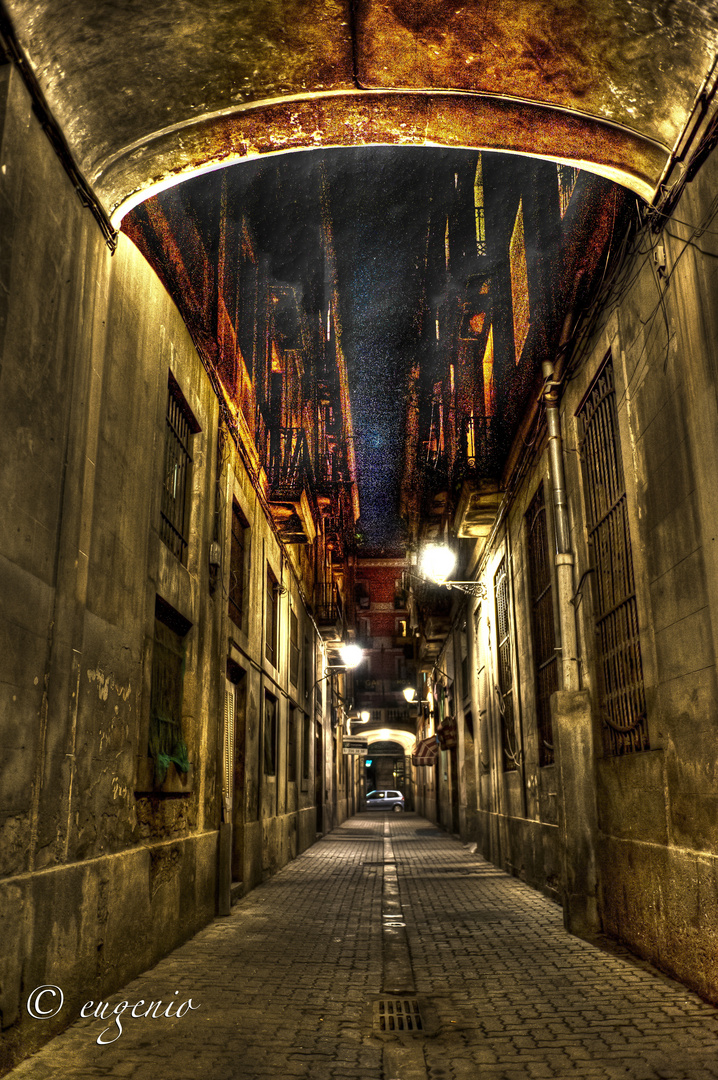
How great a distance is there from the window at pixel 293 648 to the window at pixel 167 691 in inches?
382

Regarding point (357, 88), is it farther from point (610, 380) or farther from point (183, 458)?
point (183, 458)

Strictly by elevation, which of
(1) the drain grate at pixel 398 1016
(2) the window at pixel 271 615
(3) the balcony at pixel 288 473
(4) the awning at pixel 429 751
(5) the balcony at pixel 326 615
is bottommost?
(1) the drain grate at pixel 398 1016

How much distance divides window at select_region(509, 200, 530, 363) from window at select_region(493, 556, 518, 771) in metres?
4.31

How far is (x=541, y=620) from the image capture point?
11.3 meters

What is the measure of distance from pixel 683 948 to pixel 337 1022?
8.26ft

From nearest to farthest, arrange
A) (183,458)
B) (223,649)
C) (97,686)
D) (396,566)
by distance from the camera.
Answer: (97,686)
(183,458)
(223,649)
(396,566)

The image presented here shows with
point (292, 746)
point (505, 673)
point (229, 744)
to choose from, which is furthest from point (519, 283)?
point (292, 746)

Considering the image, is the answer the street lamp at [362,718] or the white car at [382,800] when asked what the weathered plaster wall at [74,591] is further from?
the white car at [382,800]

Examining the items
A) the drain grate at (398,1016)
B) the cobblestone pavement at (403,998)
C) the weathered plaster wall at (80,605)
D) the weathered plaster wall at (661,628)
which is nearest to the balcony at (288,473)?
the weathered plaster wall at (80,605)

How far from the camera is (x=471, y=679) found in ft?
62.8

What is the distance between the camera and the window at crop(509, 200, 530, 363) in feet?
34.3

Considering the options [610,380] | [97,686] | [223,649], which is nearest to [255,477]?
[223,649]

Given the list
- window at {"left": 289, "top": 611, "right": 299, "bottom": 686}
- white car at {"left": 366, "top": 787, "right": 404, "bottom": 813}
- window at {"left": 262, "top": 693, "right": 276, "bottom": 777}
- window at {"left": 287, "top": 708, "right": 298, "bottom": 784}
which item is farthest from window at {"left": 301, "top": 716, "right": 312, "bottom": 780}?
white car at {"left": 366, "top": 787, "right": 404, "bottom": 813}

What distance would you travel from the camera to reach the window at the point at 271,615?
1524cm
